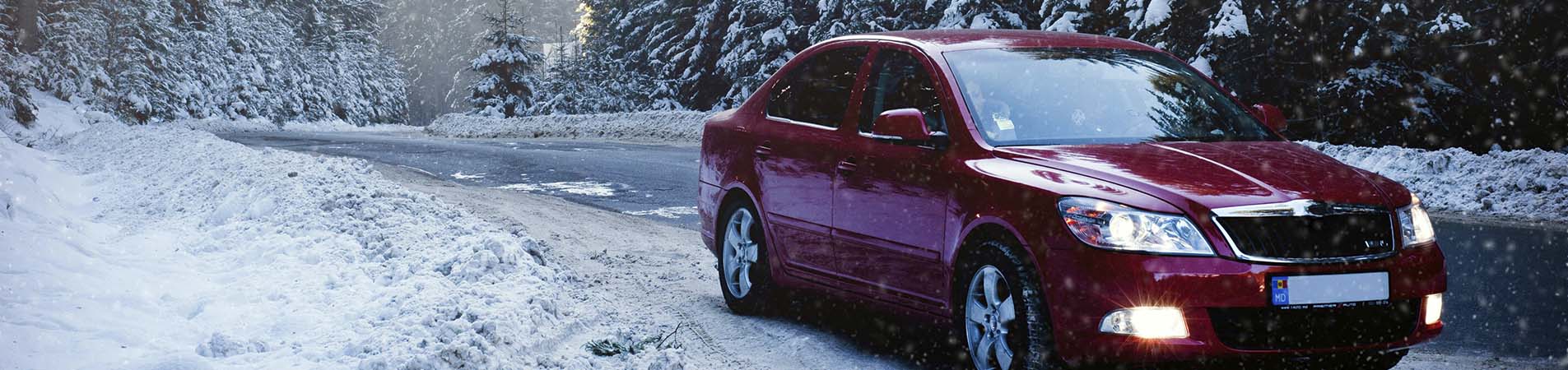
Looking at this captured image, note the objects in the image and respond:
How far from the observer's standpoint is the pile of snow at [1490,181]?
439 inches

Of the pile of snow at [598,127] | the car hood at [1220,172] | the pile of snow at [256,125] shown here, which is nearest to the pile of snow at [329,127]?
the pile of snow at [256,125]

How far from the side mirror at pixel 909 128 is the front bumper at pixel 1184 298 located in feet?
3.08

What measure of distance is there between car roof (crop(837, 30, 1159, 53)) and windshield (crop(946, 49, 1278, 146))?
2.8 inches

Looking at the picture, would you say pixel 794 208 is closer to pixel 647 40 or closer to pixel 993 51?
pixel 993 51

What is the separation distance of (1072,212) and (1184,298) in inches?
16.9

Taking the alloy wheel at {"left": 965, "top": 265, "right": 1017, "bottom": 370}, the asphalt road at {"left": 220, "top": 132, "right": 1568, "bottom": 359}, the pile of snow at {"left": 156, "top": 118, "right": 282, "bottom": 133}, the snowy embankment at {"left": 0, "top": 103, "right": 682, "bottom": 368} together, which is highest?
the alloy wheel at {"left": 965, "top": 265, "right": 1017, "bottom": 370}

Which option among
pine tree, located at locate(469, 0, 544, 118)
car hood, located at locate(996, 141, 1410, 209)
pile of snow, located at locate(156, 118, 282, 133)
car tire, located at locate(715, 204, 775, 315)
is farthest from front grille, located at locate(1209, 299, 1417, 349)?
pine tree, located at locate(469, 0, 544, 118)

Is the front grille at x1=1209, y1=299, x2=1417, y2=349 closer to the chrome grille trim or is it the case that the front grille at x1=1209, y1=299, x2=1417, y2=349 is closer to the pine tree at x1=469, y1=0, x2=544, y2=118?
the chrome grille trim

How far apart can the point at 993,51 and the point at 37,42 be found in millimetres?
46743

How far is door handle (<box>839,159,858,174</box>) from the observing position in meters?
5.50

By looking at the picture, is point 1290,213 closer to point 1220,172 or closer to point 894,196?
point 1220,172

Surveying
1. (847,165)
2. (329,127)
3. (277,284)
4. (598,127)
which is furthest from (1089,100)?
(329,127)

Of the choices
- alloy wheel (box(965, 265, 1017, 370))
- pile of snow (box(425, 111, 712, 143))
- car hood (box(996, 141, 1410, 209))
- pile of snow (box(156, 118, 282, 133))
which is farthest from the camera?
pile of snow (box(156, 118, 282, 133))

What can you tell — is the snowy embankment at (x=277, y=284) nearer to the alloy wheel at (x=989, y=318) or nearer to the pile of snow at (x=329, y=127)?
the alloy wheel at (x=989, y=318)
